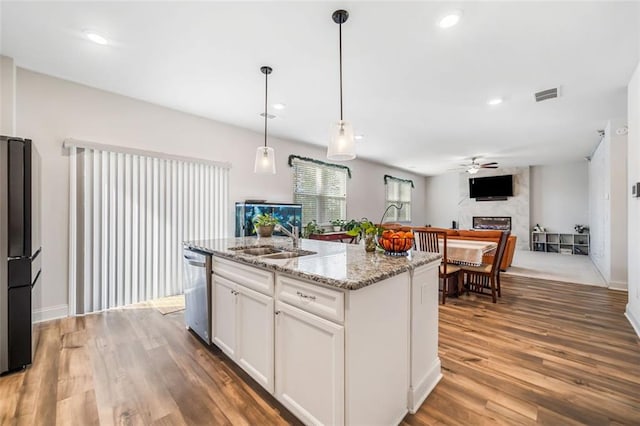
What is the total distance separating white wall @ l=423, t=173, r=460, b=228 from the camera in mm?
10055

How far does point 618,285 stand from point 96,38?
23.4ft

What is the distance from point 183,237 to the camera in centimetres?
398

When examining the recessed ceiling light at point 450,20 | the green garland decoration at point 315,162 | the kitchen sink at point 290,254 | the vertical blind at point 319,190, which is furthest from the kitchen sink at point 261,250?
the green garland decoration at point 315,162

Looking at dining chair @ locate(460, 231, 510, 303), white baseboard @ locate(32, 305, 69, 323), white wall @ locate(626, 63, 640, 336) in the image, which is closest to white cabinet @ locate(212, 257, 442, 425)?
dining chair @ locate(460, 231, 510, 303)

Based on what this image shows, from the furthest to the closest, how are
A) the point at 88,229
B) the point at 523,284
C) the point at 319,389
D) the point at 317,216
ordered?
the point at 317,216 → the point at 523,284 → the point at 88,229 → the point at 319,389

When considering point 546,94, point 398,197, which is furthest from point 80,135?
point 398,197

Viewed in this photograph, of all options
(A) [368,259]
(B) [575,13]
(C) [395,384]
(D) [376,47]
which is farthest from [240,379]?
(B) [575,13]

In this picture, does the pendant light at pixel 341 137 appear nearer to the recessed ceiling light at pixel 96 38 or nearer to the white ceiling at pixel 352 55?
the white ceiling at pixel 352 55

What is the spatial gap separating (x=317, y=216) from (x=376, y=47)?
404 centimetres

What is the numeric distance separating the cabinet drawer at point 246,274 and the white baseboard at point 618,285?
5.41 m

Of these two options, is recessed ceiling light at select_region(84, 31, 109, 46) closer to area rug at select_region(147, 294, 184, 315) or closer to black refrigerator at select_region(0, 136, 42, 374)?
black refrigerator at select_region(0, 136, 42, 374)

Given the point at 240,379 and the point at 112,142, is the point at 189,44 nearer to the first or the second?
the point at 112,142

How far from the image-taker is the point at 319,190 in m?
6.18

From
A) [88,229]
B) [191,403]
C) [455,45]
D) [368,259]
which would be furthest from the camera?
[88,229]
